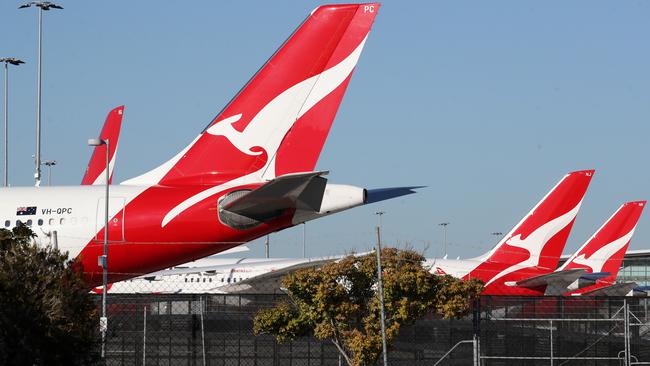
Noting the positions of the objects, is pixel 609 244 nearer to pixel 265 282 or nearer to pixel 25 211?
pixel 265 282

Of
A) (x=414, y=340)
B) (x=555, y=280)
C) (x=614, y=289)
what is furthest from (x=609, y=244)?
(x=414, y=340)

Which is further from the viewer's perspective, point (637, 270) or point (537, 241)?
point (637, 270)

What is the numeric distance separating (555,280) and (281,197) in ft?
73.6

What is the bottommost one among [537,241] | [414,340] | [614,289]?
[414,340]

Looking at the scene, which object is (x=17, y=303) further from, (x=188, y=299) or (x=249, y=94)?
(x=249, y=94)

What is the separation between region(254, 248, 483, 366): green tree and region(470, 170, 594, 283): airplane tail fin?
22382mm

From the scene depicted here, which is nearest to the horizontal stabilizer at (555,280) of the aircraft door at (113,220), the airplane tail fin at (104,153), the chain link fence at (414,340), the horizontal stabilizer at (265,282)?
the chain link fence at (414,340)

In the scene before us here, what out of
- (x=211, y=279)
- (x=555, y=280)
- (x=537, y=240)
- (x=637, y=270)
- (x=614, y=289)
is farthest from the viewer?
(x=637, y=270)

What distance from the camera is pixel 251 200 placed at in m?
21.1

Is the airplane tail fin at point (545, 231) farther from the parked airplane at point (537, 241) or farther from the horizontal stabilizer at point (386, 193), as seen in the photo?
the horizontal stabilizer at point (386, 193)

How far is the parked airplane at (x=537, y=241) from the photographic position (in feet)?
138

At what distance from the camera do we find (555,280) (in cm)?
4094

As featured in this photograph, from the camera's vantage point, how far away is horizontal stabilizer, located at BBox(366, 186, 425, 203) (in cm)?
2200

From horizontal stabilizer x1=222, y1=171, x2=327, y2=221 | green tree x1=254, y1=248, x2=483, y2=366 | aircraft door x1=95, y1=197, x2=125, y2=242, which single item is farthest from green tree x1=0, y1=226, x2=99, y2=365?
aircraft door x1=95, y1=197, x2=125, y2=242
